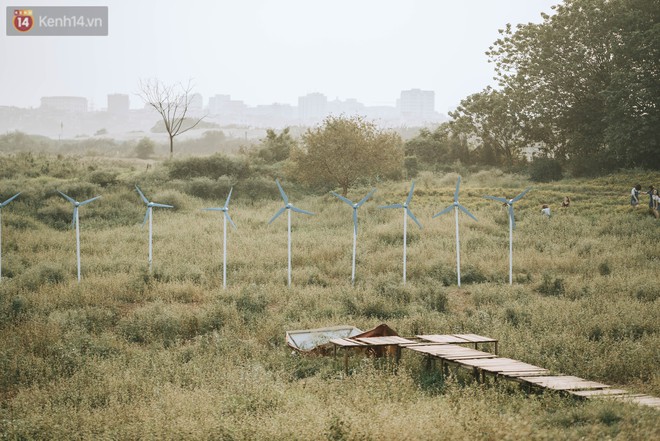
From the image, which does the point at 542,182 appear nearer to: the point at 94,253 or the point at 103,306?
the point at 94,253

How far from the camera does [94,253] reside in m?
28.1

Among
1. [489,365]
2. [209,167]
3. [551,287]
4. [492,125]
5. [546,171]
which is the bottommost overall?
[489,365]

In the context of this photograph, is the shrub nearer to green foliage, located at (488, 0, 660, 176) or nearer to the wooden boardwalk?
the wooden boardwalk

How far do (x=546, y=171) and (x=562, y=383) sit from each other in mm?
40967

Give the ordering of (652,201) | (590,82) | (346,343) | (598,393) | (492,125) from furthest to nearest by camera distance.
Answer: (492,125), (590,82), (652,201), (346,343), (598,393)

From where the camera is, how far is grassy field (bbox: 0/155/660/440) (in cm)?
1050

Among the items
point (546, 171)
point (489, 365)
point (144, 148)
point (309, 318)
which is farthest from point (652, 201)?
point (144, 148)

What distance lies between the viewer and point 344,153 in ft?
140

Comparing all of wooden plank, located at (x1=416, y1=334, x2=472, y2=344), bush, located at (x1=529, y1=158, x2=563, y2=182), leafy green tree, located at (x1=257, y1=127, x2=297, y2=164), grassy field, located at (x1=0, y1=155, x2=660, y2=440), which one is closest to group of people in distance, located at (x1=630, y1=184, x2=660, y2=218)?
grassy field, located at (x1=0, y1=155, x2=660, y2=440)

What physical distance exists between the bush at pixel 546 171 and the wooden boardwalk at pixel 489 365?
36.7m

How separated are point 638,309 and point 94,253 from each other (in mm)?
21494

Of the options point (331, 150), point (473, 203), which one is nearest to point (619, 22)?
point (473, 203)

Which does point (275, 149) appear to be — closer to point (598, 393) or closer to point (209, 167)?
point (209, 167)

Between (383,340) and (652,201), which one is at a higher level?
(652,201)
